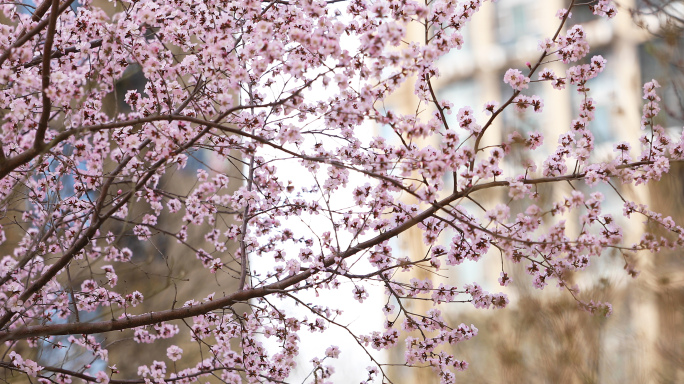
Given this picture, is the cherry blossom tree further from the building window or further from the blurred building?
the building window

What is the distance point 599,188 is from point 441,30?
6.88m

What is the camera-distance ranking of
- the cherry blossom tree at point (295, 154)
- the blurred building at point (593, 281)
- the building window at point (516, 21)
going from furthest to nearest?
the building window at point (516, 21)
the blurred building at point (593, 281)
the cherry blossom tree at point (295, 154)

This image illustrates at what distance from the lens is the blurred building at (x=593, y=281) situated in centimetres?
586

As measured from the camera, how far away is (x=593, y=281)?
19.9ft

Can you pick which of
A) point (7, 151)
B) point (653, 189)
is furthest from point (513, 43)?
point (7, 151)

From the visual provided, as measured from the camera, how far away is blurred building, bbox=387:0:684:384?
586 centimetres

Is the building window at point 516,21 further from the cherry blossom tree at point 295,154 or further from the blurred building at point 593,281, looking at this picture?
the cherry blossom tree at point 295,154

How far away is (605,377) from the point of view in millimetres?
6074

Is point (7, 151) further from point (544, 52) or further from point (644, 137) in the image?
point (644, 137)

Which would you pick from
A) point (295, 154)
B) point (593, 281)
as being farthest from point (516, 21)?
point (295, 154)

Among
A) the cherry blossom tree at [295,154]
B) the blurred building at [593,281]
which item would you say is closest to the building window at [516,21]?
the blurred building at [593,281]

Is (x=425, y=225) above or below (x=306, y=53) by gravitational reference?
below

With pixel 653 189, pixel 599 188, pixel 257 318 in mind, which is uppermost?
pixel 599 188

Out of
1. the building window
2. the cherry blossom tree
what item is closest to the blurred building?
the building window
